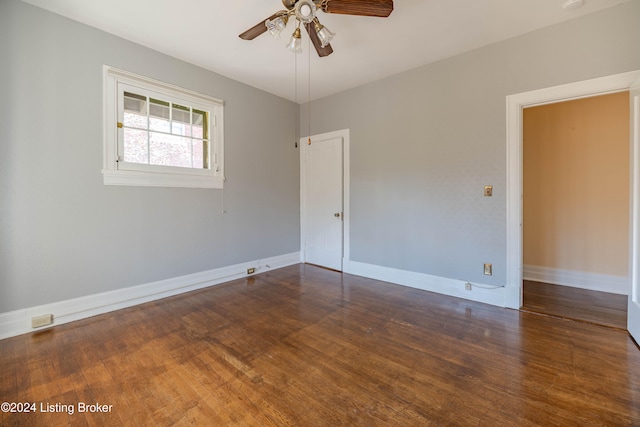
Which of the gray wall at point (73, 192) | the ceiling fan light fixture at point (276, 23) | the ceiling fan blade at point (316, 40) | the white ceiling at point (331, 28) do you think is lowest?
the gray wall at point (73, 192)

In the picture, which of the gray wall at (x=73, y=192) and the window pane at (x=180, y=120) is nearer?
the gray wall at (x=73, y=192)

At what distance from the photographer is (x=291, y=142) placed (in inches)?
181

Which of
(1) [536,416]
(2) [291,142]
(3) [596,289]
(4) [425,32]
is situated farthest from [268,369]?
(3) [596,289]

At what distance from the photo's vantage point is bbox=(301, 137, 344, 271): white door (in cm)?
421

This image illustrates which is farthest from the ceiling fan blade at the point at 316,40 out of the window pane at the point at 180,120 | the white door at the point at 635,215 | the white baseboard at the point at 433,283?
the white baseboard at the point at 433,283

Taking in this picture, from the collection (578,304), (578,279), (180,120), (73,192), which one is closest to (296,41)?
(180,120)

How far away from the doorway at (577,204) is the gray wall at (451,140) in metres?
0.95

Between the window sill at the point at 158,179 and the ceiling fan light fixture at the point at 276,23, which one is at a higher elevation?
the ceiling fan light fixture at the point at 276,23

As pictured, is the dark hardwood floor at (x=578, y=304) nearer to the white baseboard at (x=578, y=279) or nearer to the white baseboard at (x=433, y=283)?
the white baseboard at (x=578, y=279)

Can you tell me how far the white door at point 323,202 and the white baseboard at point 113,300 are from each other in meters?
1.16

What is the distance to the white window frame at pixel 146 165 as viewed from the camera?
2.66 m

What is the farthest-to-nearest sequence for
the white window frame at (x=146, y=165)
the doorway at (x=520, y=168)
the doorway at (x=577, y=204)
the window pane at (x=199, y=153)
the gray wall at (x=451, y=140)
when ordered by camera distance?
the window pane at (x=199, y=153)
the doorway at (x=577, y=204)
the white window frame at (x=146, y=165)
the gray wall at (x=451, y=140)
the doorway at (x=520, y=168)

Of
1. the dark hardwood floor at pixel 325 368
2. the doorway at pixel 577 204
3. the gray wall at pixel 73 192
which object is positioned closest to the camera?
the dark hardwood floor at pixel 325 368

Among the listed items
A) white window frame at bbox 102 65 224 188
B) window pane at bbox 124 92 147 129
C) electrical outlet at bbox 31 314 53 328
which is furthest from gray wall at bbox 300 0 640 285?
electrical outlet at bbox 31 314 53 328
